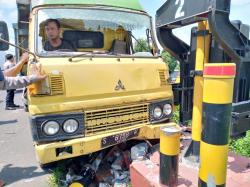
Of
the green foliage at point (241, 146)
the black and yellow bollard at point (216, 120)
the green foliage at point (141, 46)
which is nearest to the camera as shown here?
the black and yellow bollard at point (216, 120)

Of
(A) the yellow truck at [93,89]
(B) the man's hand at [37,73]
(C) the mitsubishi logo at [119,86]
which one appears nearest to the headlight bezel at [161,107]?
(A) the yellow truck at [93,89]

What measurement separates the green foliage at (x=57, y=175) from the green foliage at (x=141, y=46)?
226cm

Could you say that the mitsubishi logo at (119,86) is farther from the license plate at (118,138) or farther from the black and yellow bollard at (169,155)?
the black and yellow bollard at (169,155)

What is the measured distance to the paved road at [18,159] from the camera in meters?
4.09

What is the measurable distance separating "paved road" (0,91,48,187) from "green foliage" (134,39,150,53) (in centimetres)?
260

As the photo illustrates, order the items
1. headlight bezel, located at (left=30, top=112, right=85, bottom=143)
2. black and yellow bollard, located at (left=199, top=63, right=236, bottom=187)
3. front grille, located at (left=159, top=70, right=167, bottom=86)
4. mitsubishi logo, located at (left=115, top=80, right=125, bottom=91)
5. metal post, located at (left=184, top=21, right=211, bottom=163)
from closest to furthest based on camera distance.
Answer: black and yellow bollard, located at (left=199, top=63, right=236, bottom=187), metal post, located at (left=184, top=21, right=211, bottom=163), headlight bezel, located at (left=30, top=112, right=85, bottom=143), mitsubishi logo, located at (left=115, top=80, right=125, bottom=91), front grille, located at (left=159, top=70, right=167, bottom=86)

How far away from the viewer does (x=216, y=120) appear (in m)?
1.84

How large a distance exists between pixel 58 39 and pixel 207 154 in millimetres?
3071

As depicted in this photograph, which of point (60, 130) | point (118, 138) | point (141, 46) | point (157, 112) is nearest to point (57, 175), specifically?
point (60, 130)

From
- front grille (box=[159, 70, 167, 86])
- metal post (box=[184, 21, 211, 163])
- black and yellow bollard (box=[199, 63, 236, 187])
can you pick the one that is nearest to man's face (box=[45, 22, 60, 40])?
front grille (box=[159, 70, 167, 86])

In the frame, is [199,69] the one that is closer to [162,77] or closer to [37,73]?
[162,77]

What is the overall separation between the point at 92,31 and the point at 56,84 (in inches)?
80.6

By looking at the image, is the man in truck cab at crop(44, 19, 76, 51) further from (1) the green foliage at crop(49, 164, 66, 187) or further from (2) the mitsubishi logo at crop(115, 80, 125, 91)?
(1) the green foliage at crop(49, 164, 66, 187)

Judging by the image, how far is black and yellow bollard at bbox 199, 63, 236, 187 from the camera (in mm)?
1785
